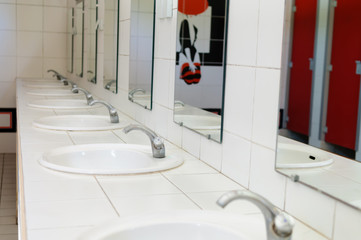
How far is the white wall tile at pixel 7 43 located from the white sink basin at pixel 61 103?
2648mm

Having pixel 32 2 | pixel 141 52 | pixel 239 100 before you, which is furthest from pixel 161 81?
pixel 32 2

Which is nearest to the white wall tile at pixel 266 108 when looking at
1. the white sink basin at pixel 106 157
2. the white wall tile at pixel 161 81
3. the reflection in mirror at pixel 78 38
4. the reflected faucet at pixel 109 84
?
the white sink basin at pixel 106 157

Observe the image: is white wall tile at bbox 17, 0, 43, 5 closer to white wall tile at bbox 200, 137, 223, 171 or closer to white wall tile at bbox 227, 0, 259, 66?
white wall tile at bbox 200, 137, 223, 171

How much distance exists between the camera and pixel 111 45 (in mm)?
3840

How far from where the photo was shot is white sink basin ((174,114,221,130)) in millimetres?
1947

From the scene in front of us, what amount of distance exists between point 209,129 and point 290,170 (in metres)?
0.64

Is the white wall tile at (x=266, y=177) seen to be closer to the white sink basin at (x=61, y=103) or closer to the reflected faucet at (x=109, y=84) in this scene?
the white sink basin at (x=61, y=103)

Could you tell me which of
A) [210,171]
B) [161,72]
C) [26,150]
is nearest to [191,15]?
[161,72]

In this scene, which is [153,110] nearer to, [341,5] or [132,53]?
[132,53]

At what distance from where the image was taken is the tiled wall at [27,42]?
20.2 ft

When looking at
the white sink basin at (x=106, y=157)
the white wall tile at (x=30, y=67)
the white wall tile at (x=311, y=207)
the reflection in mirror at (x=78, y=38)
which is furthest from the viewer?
the white wall tile at (x=30, y=67)

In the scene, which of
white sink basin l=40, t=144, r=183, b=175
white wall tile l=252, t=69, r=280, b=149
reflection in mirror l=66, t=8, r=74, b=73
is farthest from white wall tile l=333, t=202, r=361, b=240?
reflection in mirror l=66, t=8, r=74, b=73

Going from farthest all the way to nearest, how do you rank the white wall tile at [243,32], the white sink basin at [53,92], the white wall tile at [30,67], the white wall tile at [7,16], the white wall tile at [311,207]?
the white wall tile at [30,67] < the white wall tile at [7,16] < the white sink basin at [53,92] < the white wall tile at [243,32] < the white wall tile at [311,207]

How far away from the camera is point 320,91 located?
1.19 meters
